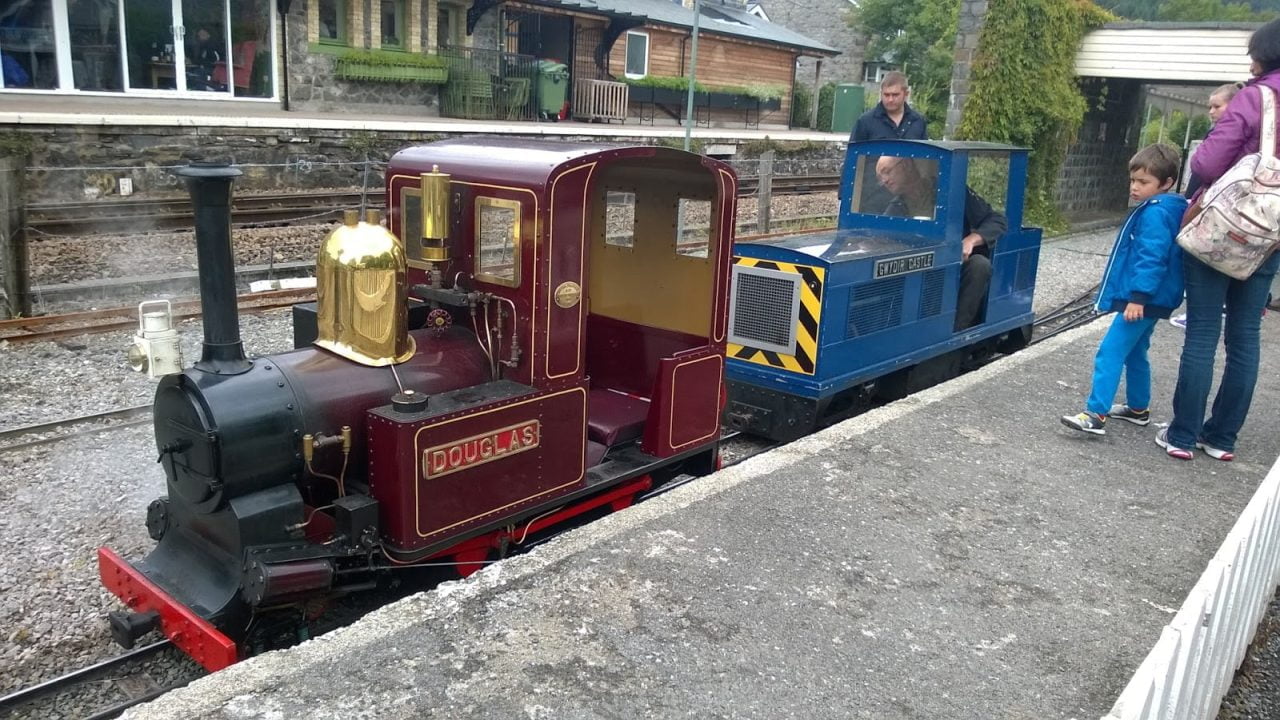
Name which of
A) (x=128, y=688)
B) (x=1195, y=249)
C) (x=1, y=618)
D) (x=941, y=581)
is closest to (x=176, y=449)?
(x=128, y=688)

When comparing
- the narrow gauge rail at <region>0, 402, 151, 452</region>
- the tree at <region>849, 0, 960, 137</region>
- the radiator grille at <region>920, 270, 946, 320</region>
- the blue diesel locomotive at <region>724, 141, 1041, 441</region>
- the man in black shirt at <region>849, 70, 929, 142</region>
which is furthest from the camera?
the tree at <region>849, 0, 960, 137</region>

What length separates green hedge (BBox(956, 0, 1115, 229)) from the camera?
1694 centimetres

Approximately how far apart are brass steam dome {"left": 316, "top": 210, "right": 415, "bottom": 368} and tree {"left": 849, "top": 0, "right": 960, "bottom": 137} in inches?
1341

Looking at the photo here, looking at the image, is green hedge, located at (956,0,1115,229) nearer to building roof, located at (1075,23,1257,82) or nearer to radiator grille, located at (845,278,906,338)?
building roof, located at (1075,23,1257,82)

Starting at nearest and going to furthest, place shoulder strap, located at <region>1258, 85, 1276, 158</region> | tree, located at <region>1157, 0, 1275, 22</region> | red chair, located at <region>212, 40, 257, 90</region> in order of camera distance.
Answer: shoulder strap, located at <region>1258, 85, 1276, 158</region>
red chair, located at <region>212, 40, 257, 90</region>
tree, located at <region>1157, 0, 1275, 22</region>

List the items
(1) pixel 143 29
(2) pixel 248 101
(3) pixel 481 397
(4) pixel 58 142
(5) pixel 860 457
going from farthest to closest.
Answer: (2) pixel 248 101
(1) pixel 143 29
(4) pixel 58 142
(5) pixel 860 457
(3) pixel 481 397

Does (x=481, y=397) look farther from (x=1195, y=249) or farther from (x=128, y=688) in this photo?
(x=1195, y=249)

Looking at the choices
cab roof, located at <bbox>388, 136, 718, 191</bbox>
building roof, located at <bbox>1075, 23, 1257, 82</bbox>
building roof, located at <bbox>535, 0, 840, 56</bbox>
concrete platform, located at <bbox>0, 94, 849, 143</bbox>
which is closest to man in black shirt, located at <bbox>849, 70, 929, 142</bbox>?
cab roof, located at <bbox>388, 136, 718, 191</bbox>

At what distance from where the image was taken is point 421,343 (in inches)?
176

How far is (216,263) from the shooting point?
12.2 feet

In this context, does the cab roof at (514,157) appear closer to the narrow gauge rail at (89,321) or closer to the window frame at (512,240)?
the window frame at (512,240)

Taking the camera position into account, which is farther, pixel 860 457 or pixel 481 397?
pixel 860 457

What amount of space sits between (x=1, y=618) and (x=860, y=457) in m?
4.31

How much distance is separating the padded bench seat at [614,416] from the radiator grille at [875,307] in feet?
6.05
